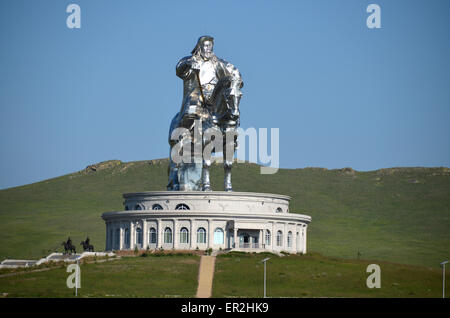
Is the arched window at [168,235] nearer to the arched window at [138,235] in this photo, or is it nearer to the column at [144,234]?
the column at [144,234]

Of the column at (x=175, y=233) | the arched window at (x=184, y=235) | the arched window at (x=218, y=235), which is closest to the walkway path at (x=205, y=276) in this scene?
the arched window at (x=218, y=235)

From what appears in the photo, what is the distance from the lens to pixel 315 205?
480 ft

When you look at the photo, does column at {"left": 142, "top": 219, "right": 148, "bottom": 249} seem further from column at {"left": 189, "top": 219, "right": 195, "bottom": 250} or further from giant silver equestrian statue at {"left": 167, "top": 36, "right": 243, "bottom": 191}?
giant silver equestrian statue at {"left": 167, "top": 36, "right": 243, "bottom": 191}

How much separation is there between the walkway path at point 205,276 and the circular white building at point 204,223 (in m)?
5.25

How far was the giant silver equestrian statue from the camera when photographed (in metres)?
83.8

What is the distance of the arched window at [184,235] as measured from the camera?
83.2 meters

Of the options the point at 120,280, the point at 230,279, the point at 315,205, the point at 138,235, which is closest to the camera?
the point at 120,280

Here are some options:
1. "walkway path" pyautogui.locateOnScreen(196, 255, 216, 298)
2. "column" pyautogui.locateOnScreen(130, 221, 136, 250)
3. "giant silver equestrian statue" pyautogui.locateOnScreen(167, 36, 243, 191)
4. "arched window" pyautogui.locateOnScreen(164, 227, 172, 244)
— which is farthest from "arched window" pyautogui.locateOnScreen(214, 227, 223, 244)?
"column" pyautogui.locateOnScreen(130, 221, 136, 250)

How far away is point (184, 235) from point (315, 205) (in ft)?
213

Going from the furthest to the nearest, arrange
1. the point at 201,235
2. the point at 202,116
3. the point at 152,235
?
the point at 202,116 < the point at 152,235 < the point at 201,235

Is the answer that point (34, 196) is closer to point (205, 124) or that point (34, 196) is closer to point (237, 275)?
point (205, 124)

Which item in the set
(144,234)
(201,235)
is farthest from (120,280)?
(144,234)

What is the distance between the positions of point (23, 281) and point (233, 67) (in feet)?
87.9

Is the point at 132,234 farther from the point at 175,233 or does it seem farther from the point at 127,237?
the point at 175,233
